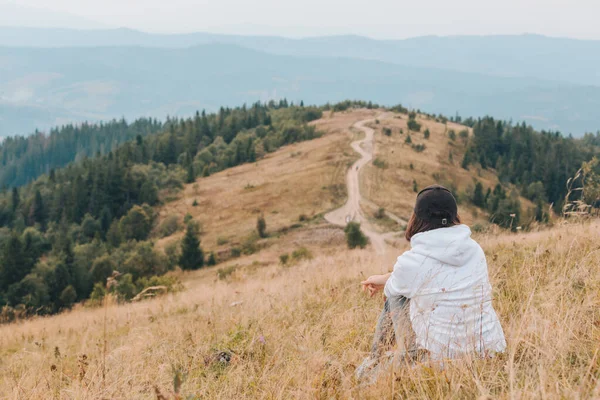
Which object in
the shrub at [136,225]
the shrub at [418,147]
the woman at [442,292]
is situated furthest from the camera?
the shrub at [418,147]

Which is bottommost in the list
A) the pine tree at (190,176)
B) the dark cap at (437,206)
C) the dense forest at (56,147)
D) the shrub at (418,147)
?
the dense forest at (56,147)

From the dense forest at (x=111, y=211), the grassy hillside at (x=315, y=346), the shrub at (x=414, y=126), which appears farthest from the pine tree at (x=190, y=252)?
the shrub at (x=414, y=126)

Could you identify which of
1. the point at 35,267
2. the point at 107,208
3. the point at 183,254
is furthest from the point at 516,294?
the point at 107,208

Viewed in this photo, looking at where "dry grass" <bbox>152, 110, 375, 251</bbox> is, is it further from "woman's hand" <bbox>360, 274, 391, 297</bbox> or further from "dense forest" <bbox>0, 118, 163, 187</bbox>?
"dense forest" <bbox>0, 118, 163, 187</bbox>

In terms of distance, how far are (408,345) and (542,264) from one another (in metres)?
2.88

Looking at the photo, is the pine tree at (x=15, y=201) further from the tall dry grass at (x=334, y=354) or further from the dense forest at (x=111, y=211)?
A: the tall dry grass at (x=334, y=354)

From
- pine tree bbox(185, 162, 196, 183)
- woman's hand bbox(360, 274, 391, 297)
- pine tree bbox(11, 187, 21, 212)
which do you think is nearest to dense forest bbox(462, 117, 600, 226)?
pine tree bbox(185, 162, 196, 183)

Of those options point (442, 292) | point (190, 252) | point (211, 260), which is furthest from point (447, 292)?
point (190, 252)

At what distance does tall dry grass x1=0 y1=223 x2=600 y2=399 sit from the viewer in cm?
303

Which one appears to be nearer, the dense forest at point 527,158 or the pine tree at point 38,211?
the dense forest at point 527,158

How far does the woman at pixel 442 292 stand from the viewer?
3494 mm

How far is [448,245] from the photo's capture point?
362 centimetres

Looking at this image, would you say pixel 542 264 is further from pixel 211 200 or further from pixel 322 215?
pixel 211 200

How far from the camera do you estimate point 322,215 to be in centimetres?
4847
